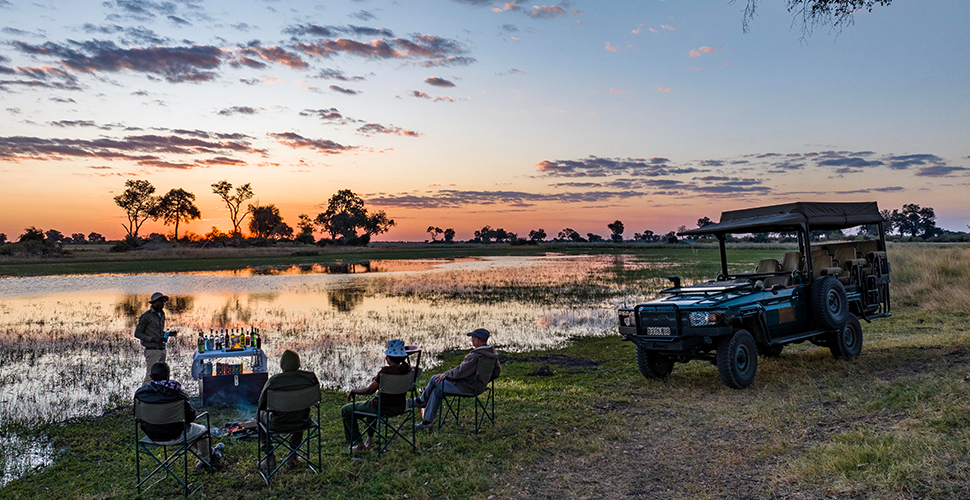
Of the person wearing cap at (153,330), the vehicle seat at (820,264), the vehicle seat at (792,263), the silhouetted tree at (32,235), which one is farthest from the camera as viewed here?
the silhouetted tree at (32,235)

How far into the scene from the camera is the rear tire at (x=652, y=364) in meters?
10.7

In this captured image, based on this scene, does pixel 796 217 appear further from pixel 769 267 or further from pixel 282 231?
pixel 282 231

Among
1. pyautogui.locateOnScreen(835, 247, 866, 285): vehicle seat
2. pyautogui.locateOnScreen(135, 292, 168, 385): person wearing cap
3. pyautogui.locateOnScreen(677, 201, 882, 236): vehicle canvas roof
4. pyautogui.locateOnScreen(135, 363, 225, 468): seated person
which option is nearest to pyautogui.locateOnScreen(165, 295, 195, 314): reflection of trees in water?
pyautogui.locateOnScreen(135, 292, 168, 385): person wearing cap

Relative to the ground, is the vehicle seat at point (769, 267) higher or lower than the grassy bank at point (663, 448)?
higher

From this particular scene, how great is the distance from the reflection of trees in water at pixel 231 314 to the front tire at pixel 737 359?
17.0 m

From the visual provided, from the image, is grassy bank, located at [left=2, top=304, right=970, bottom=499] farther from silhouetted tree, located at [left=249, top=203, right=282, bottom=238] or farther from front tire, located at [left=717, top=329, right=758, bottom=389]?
silhouetted tree, located at [left=249, top=203, right=282, bottom=238]

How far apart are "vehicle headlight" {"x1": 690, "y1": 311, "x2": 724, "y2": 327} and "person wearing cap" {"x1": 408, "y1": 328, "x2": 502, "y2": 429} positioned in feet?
12.7

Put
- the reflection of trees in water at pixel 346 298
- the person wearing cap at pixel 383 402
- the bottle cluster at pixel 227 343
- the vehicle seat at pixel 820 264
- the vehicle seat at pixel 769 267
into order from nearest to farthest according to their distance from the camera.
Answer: the person wearing cap at pixel 383 402 → the bottle cluster at pixel 227 343 → the vehicle seat at pixel 820 264 → the vehicle seat at pixel 769 267 → the reflection of trees in water at pixel 346 298

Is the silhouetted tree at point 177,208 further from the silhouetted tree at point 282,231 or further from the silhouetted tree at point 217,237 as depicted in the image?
the silhouetted tree at point 282,231

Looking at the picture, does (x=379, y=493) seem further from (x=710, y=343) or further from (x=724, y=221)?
(x=724, y=221)

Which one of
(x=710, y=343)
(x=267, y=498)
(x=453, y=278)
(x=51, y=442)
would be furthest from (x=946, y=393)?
(x=453, y=278)

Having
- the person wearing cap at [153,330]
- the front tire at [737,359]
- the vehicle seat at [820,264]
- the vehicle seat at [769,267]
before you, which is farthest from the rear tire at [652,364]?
the person wearing cap at [153,330]

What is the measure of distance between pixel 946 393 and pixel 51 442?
1264cm

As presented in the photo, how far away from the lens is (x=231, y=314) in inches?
914
